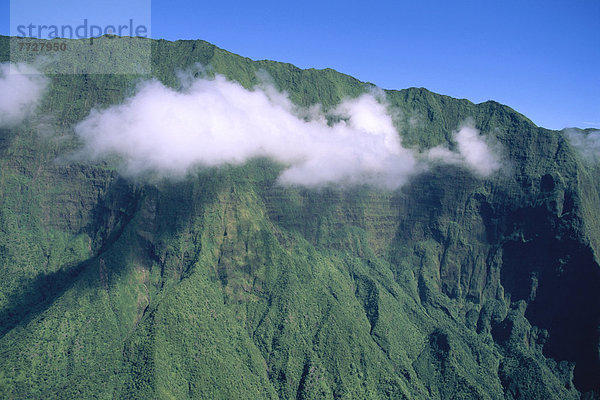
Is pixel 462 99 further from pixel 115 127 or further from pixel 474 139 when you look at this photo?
pixel 115 127

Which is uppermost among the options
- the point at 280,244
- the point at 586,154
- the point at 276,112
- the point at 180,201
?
the point at 276,112

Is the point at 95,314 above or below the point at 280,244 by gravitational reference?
below

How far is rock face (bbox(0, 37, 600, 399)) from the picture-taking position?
342 feet

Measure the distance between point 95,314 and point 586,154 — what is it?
139320 millimetres

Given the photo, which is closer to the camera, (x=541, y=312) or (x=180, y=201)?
(x=180, y=201)

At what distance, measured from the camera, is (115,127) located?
133 metres

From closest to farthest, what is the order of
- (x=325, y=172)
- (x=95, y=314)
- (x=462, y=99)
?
(x=95, y=314) → (x=325, y=172) → (x=462, y=99)

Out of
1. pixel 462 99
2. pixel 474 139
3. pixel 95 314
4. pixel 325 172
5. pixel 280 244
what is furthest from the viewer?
pixel 462 99

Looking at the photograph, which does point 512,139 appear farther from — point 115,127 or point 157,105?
point 115,127

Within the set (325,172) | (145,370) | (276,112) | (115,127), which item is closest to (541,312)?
(325,172)

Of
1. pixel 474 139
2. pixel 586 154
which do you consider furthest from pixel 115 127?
pixel 586 154

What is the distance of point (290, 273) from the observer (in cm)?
12594

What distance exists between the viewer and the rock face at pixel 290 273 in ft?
342

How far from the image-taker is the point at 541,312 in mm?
135750
